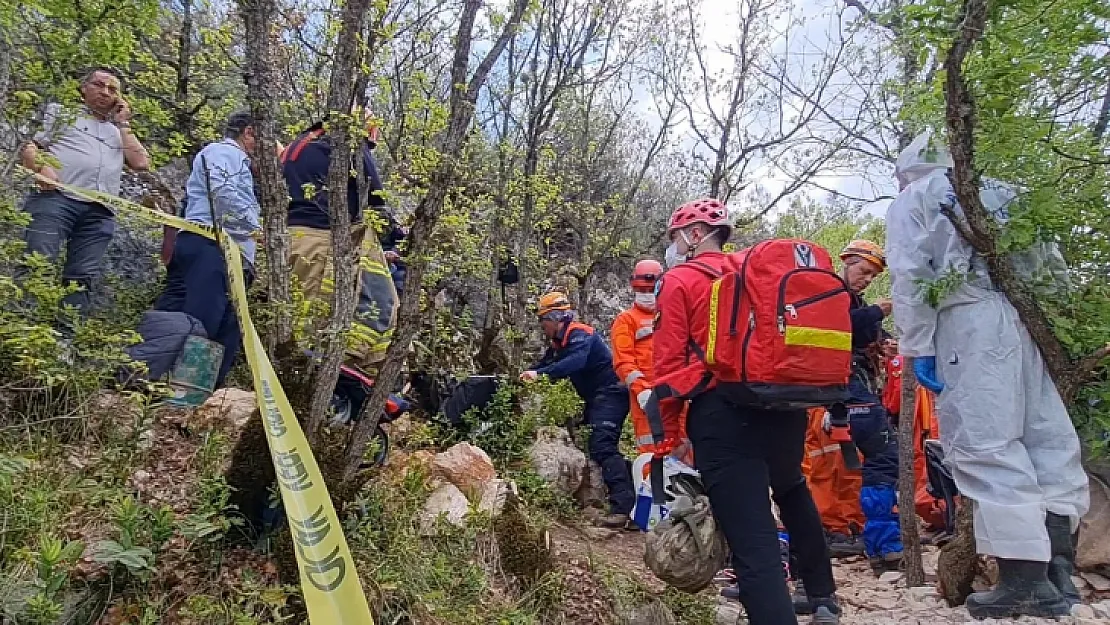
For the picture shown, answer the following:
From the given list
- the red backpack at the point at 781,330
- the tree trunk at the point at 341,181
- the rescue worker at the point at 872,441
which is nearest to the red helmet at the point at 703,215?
the red backpack at the point at 781,330

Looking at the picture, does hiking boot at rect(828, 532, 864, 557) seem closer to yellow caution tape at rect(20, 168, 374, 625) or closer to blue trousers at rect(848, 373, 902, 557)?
blue trousers at rect(848, 373, 902, 557)

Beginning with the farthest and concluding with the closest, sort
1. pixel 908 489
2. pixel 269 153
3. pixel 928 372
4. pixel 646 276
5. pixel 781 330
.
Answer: pixel 646 276
pixel 908 489
pixel 928 372
pixel 269 153
pixel 781 330

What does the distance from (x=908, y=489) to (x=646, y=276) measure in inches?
105

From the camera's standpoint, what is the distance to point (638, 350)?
239 inches

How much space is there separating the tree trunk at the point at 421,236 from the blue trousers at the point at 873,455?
3710 millimetres

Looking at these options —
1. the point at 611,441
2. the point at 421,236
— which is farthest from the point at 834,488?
the point at 421,236

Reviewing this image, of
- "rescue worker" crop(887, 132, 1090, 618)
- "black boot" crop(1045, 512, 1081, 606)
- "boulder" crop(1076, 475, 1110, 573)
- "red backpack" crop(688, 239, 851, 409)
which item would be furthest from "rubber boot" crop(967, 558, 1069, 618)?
"red backpack" crop(688, 239, 851, 409)

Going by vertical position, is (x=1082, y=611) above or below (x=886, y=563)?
above

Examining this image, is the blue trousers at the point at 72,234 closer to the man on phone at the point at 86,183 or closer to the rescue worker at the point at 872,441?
the man on phone at the point at 86,183

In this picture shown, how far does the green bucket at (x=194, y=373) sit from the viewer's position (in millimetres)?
4129

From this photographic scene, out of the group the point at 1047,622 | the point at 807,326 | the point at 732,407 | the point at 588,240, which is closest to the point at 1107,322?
the point at 1047,622

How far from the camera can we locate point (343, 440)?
132 inches

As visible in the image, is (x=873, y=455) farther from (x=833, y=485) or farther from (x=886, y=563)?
(x=886, y=563)

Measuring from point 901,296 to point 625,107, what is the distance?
7.62 m
